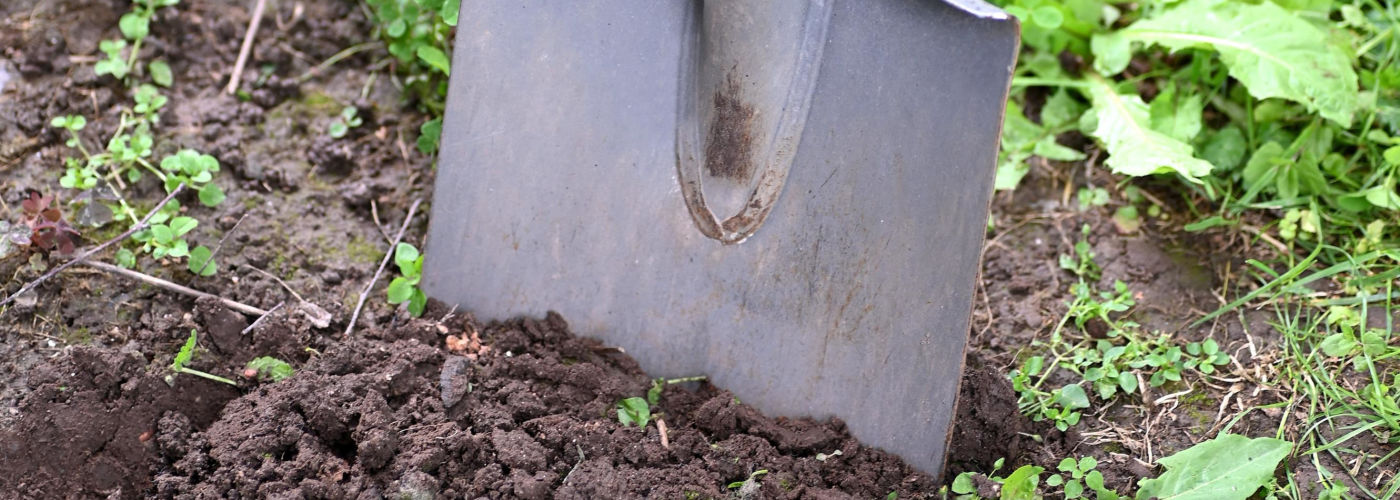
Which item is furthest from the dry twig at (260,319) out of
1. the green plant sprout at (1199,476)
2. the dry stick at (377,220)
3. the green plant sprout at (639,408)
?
the green plant sprout at (1199,476)

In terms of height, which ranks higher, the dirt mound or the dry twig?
the dry twig

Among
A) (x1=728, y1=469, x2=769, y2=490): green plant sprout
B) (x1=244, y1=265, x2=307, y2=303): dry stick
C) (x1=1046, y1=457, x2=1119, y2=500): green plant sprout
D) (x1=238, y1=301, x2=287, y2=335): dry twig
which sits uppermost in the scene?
(x1=244, y1=265, x2=307, y2=303): dry stick

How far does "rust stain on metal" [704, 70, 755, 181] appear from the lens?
182 centimetres

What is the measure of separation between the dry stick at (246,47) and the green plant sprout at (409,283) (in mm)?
714

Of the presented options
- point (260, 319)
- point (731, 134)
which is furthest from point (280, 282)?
point (731, 134)

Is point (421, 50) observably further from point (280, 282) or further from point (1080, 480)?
point (1080, 480)

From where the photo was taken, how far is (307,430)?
171 cm

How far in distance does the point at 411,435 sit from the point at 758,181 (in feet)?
2.27

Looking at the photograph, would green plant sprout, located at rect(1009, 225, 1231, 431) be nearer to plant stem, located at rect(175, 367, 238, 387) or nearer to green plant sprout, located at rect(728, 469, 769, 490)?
green plant sprout, located at rect(728, 469, 769, 490)

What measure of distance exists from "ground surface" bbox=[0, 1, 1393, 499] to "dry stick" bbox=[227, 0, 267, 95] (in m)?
0.03

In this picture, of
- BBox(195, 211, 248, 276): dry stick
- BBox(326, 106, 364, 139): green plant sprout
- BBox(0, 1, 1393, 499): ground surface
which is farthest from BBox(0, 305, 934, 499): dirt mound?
BBox(326, 106, 364, 139): green plant sprout

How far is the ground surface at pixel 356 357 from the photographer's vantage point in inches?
66.3

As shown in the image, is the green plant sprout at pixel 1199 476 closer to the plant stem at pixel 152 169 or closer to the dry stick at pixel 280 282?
the dry stick at pixel 280 282

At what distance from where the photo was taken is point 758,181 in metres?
1.82
